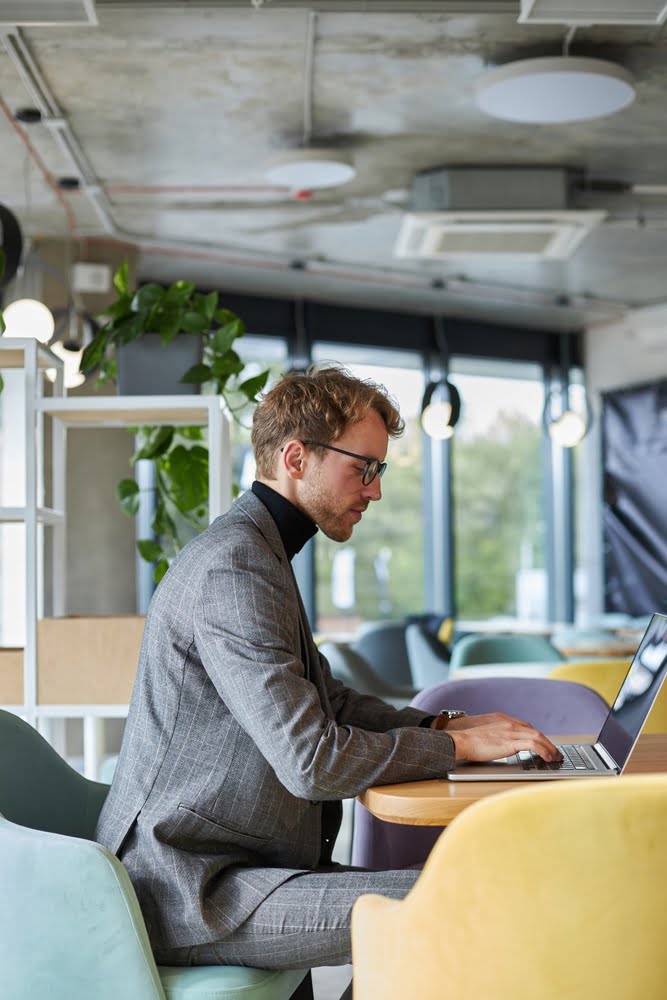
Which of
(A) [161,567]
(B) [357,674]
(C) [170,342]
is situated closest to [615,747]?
(C) [170,342]

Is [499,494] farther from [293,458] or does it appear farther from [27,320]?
[293,458]

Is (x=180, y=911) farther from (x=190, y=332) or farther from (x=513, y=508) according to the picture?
(x=513, y=508)

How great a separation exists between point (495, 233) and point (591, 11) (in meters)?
2.42

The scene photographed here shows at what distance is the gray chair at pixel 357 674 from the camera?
18.5 ft

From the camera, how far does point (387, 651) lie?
26.6ft

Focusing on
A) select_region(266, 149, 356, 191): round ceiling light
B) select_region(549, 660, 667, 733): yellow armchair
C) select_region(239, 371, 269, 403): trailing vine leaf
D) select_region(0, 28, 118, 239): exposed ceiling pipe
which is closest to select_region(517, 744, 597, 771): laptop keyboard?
select_region(549, 660, 667, 733): yellow armchair

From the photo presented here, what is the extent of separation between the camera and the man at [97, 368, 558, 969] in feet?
5.90

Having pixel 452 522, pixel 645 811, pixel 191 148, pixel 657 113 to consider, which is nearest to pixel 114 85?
pixel 191 148

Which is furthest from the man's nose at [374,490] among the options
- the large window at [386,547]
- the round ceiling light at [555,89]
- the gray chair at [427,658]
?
the large window at [386,547]

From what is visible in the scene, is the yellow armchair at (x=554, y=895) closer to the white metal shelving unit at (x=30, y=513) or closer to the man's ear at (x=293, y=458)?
the man's ear at (x=293, y=458)

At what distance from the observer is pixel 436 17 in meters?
4.41

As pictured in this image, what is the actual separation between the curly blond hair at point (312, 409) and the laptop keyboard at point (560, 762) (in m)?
0.65

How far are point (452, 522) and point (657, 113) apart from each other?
4.86 meters

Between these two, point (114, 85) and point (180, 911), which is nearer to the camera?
point (180, 911)
